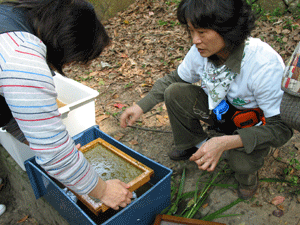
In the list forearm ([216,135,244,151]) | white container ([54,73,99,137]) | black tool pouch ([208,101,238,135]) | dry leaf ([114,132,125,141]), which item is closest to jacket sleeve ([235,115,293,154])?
forearm ([216,135,244,151])

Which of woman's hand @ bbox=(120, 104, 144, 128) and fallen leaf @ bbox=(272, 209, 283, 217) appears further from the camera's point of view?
woman's hand @ bbox=(120, 104, 144, 128)

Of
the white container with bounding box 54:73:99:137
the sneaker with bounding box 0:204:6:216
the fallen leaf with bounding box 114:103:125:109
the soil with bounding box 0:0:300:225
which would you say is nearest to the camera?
the soil with bounding box 0:0:300:225

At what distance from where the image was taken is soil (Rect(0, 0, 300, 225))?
1.99m

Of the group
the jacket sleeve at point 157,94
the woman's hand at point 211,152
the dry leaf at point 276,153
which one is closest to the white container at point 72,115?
the jacket sleeve at point 157,94

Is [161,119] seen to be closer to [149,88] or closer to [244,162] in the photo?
[149,88]

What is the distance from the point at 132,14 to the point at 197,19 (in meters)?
4.74

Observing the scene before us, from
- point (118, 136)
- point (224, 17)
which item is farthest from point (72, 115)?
point (224, 17)

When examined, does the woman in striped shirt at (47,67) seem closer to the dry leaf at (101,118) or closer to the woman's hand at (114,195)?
the woman's hand at (114,195)

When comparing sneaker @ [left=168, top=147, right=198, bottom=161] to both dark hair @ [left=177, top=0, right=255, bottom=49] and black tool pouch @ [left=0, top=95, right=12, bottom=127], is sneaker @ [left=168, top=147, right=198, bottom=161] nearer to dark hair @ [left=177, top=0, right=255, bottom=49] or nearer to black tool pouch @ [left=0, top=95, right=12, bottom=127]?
dark hair @ [left=177, top=0, right=255, bottom=49]

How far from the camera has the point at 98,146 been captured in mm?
2215

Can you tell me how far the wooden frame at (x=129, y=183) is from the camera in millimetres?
1602

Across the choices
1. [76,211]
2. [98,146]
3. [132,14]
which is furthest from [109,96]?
[132,14]

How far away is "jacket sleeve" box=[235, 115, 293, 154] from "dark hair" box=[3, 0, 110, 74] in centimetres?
113

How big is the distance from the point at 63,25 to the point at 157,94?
1.10 meters
